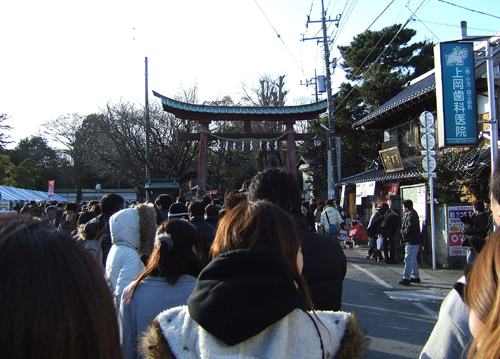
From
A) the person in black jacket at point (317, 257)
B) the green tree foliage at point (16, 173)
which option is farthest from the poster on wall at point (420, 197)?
the green tree foliage at point (16, 173)

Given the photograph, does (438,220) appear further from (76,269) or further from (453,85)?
(76,269)

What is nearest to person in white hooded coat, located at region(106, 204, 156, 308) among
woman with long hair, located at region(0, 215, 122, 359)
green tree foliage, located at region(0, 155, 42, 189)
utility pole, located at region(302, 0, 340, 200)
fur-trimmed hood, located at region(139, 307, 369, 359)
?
fur-trimmed hood, located at region(139, 307, 369, 359)

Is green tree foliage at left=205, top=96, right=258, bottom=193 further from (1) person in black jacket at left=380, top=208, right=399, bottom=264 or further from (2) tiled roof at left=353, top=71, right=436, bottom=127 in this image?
(1) person in black jacket at left=380, top=208, right=399, bottom=264

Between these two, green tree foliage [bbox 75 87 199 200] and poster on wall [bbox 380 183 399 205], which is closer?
poster on wall [bbox 380 183 399 205]

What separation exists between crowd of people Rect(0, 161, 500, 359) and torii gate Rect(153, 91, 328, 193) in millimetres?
15086

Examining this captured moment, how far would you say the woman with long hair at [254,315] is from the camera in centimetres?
138

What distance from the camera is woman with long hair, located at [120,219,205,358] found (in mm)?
2523

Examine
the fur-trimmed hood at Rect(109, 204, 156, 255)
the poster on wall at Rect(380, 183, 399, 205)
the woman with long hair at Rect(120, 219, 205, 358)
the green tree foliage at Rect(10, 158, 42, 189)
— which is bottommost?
the woman with long hair at Rect(120, 219, 205, 358)

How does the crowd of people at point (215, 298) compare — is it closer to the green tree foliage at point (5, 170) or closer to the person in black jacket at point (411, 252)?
the person in black jacket at point (411, 252)

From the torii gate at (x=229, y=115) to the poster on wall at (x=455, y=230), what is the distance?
8.35 meters

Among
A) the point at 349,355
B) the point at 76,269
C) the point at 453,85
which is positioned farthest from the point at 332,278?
the point at 453,85

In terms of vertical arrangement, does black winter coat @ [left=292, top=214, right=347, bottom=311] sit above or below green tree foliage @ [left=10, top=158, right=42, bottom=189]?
below

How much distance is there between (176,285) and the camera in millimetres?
2557

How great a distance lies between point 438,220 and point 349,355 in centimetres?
1010
